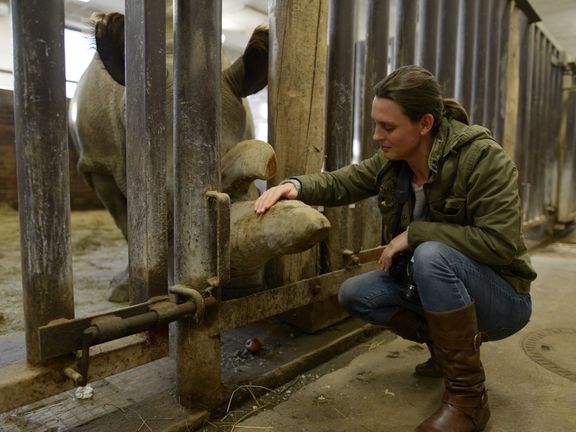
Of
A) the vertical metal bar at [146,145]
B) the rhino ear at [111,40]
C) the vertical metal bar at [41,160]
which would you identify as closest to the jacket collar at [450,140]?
the vertical metal bar at [146,145]

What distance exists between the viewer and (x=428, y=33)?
3.40m

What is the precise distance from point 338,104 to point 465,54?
6.67 ft

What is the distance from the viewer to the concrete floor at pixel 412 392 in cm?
188

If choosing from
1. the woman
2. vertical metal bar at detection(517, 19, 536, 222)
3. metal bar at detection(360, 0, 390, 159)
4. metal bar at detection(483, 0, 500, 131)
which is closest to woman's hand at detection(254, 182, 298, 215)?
the woman

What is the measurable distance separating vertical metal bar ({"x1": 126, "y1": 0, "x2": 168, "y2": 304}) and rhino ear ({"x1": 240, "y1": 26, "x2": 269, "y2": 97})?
78cm

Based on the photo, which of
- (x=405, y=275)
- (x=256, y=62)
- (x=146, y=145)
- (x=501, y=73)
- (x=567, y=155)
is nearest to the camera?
(x=146, y=145)

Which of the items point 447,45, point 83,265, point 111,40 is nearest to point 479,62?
point 447,45

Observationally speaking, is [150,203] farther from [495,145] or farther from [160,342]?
[495,145]

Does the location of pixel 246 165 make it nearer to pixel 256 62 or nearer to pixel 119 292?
pixel 256 62

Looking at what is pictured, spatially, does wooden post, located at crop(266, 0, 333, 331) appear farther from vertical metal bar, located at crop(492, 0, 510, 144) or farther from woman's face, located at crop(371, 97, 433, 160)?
vertical metal bar, located at crop(492, 0, 510, 144)

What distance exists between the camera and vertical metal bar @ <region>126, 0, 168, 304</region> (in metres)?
1.67

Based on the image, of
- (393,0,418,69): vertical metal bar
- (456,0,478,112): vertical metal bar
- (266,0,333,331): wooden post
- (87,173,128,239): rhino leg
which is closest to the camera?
(266,0,333,331): wooden post

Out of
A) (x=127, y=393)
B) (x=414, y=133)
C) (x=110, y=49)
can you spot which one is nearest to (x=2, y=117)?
(x=110, y=49)

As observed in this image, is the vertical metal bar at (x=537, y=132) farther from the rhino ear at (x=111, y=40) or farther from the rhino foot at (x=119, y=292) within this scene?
the rhino ear at (x=111, y=40)
